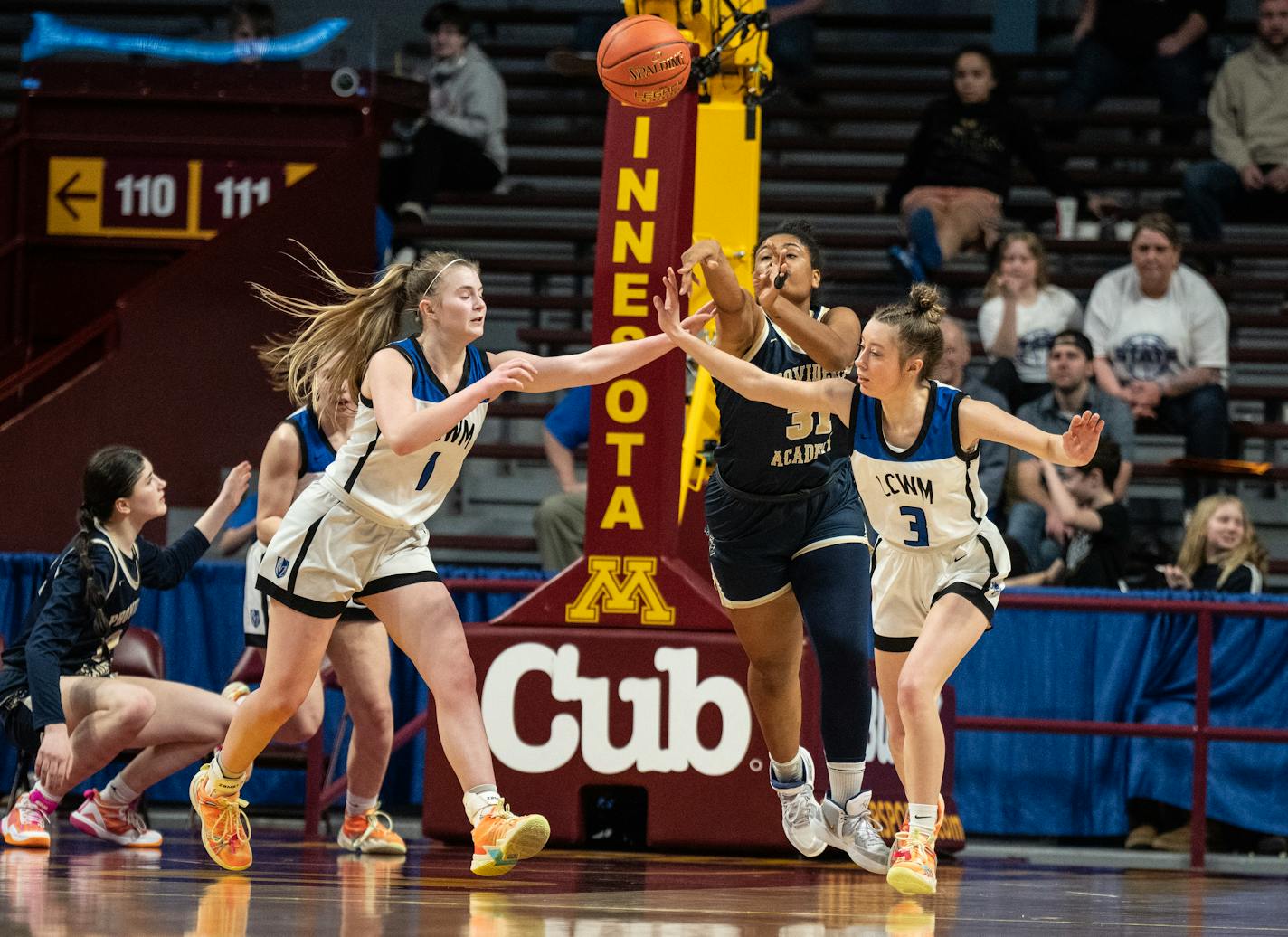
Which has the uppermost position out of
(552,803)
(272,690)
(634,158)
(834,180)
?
(834,180)

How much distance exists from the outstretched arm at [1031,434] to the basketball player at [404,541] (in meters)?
0.93

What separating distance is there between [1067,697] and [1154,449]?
→ 9.86ft

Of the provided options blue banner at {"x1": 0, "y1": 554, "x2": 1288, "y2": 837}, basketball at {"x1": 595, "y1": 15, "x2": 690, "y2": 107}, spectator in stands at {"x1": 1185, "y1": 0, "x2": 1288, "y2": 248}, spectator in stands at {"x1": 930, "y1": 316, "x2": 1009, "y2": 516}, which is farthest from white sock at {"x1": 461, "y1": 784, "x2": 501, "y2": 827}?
spectator in stands at {"x1": 1185, "y1": 0, "x2": 1288, "y2": 248}

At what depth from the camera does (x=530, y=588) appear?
853cm

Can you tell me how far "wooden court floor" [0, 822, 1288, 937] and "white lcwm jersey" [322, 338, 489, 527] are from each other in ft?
3.76

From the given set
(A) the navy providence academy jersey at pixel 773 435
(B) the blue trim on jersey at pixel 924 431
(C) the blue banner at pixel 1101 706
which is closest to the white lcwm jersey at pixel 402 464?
(A) the navy providence academy jersey at pixel 773 435

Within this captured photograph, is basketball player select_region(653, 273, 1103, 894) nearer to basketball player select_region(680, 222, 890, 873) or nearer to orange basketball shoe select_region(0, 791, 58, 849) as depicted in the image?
basketball player select_region(680, 222, 890, 873)

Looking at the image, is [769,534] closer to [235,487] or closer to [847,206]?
[235,487]

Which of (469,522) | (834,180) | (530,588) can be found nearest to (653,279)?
(530,588)

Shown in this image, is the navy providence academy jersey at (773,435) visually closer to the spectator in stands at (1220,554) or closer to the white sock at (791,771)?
the white sock at (791,771)

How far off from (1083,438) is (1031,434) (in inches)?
6.9

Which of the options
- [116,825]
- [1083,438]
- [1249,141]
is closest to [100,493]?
[116,825]

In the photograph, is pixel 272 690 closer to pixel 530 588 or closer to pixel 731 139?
pixel 530 588

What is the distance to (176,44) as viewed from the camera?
1123 centimetres
